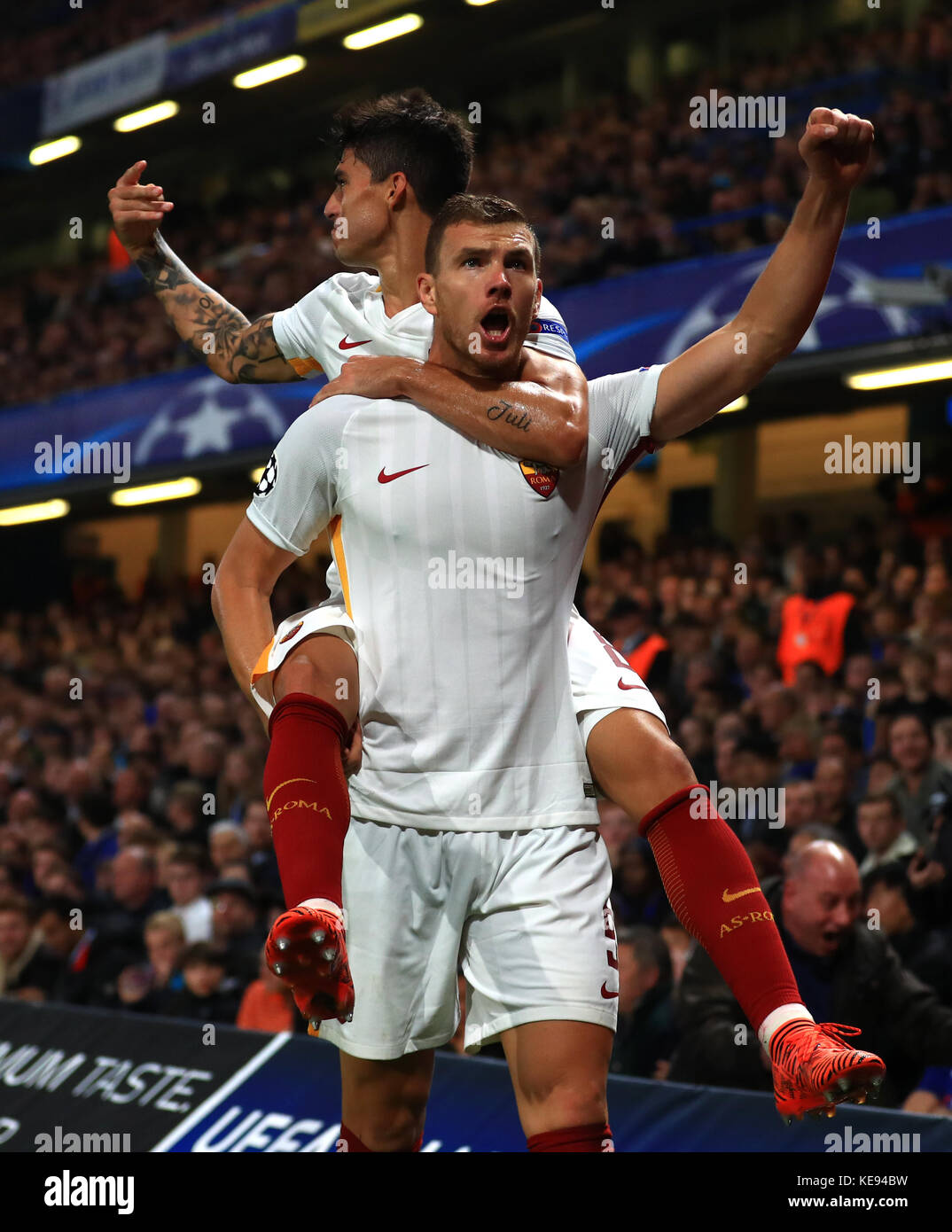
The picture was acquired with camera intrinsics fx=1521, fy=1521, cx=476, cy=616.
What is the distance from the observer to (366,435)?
276 cm

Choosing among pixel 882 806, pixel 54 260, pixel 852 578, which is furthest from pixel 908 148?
pixel 54 260

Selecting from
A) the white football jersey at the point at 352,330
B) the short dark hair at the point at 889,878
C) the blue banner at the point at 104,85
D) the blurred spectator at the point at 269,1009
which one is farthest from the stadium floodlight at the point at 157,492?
the white football jersey at the point at 352,330

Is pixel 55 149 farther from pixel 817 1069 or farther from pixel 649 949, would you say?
pixel 817 1069

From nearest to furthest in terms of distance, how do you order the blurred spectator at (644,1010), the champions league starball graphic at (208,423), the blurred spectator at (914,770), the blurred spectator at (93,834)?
the blurred spectator at (644,1010) → the blurred spectator at (914,770) → the blurred spectator at (93,834) → the champions league starball graphic at (208,423)

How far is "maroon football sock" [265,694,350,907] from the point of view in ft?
8.23

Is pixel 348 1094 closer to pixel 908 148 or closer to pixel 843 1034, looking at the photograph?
pixel 843 1034

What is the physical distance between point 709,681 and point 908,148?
449 cm

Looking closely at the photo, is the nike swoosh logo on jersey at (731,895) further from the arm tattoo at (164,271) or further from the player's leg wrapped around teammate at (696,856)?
the arm tattoo at (164,271)

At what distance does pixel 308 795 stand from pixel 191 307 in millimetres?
1426

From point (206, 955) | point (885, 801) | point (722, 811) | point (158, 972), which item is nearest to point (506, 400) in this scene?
point (885, 801)

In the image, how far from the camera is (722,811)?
623cm

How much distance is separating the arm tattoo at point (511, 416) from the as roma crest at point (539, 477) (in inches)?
2.9

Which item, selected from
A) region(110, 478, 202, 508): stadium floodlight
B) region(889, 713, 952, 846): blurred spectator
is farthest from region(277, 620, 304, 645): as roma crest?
region(110, 478, 202, 508): stadium floodlight

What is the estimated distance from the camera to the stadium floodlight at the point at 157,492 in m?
15.1
